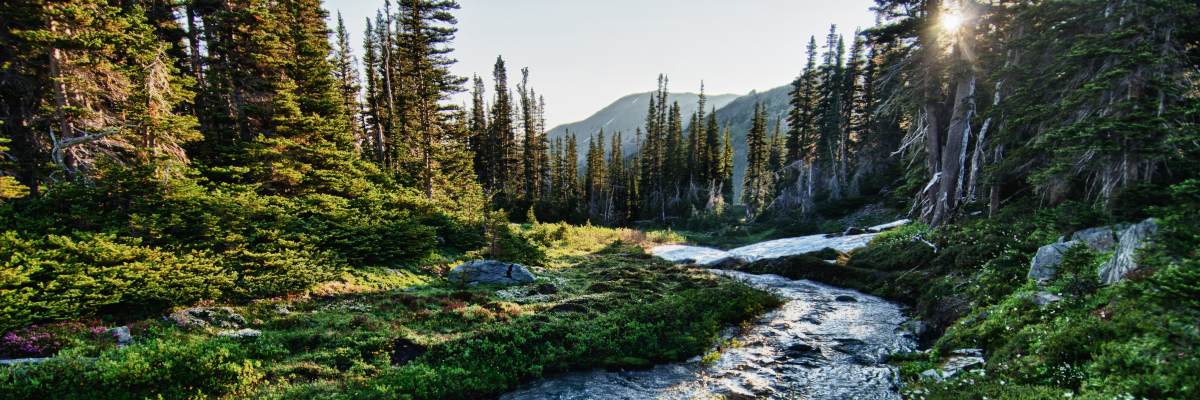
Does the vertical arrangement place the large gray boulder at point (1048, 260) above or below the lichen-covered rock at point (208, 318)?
above

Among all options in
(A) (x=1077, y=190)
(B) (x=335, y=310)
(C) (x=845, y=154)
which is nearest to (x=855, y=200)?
A: (C) (x=845, y=154)

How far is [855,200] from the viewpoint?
43.5 metres

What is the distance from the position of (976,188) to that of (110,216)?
1259 inches

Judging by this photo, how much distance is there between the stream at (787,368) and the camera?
32.3ft

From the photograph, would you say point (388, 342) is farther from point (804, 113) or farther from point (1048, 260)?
point (804, 113)

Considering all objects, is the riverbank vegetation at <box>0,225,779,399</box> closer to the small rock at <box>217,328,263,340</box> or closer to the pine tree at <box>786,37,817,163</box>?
the small rock at <box>217,328,263,340</box>

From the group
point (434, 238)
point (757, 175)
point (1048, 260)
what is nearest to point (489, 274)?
point (434, 238)

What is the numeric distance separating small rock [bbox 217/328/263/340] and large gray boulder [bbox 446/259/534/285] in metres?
9.01

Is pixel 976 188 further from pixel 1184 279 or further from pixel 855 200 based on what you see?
pixel 855 200

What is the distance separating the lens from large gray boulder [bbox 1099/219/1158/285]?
824cm

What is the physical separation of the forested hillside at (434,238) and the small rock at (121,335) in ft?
0.20

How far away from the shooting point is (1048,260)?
10.8 m

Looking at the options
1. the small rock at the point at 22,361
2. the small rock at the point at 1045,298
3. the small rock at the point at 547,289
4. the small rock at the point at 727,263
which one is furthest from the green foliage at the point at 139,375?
the small rock at the point at 727,263

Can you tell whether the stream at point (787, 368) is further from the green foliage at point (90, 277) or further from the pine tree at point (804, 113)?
the pine tree at point (804, 113)
